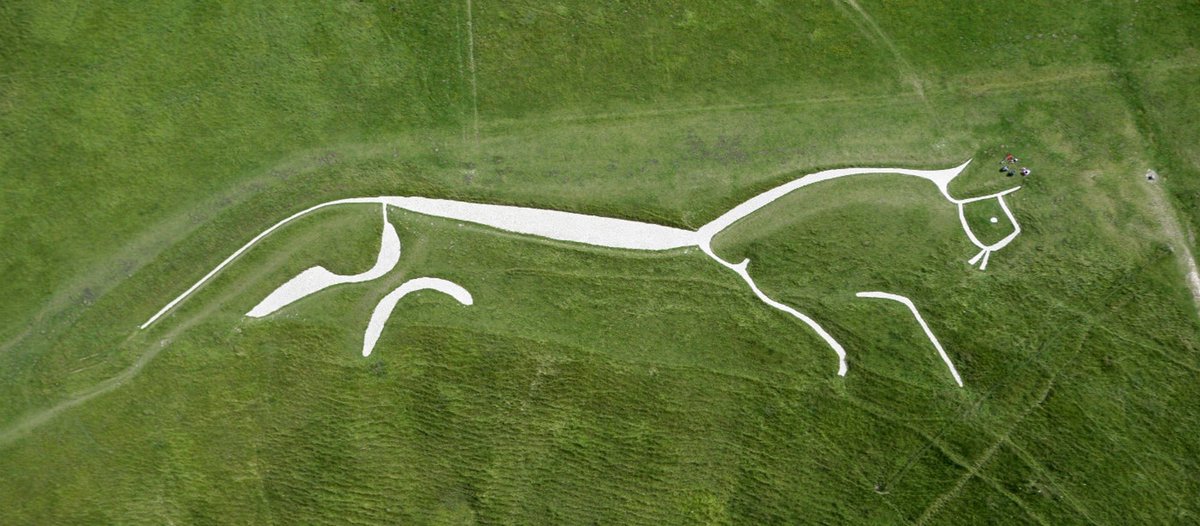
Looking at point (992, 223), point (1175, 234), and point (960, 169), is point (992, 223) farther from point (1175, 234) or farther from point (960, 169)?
point (1175, 234)

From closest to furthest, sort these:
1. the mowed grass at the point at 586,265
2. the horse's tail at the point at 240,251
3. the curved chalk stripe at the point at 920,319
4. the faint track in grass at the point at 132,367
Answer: the mowed grass at the point at 586,265 < the curved chalk stripe at the point at 920,319 < the faint track in grass at the point at 132,367 < the horse's tail at the point at 240,251

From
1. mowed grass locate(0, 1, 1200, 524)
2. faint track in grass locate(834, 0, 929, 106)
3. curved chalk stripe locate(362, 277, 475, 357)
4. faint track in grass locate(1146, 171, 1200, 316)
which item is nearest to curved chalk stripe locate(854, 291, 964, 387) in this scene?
mowed grass locate(0, 1, 1200, 524)

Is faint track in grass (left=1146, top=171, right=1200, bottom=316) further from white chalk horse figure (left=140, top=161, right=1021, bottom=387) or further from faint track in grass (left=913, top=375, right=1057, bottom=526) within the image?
faint track in grass (left=913, top=375, right=1057, bottom=526)

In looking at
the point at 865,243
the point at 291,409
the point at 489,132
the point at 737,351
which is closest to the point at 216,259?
the point at 291,409

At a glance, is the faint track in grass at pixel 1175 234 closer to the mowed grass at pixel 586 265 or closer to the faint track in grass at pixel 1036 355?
the mowed grass at pixel 586 265

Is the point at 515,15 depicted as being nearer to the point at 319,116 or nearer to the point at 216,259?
the point at 319,116

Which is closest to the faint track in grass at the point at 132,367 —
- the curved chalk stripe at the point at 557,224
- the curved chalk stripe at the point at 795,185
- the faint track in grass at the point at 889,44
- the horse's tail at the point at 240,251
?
the horse's tail at the point at 240,251

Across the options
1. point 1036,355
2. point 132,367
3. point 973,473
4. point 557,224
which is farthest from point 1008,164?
point 132,367
